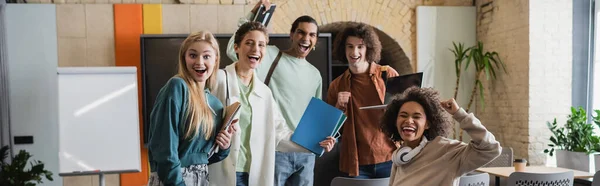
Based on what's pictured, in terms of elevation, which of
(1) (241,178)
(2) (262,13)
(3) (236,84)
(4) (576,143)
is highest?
(2) (262,13)

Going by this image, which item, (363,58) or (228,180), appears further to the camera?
(363,58)

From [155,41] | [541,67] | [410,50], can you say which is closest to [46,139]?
[155,41]

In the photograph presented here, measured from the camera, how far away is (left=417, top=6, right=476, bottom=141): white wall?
7.58 metres

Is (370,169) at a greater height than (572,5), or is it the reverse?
(572,5)

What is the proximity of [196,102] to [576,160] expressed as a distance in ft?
15.6

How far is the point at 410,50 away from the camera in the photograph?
25.1ft

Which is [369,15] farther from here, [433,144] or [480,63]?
[433,144]

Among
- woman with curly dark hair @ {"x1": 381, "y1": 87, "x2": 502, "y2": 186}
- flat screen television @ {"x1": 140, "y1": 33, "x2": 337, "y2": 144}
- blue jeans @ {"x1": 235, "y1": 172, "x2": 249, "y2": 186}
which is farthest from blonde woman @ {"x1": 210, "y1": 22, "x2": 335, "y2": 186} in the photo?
flat screen television @ {"x1": 140, "y1": 33, "x2": 337, "y2": 144}

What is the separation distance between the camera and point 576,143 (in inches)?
244

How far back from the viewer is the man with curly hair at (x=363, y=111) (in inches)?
151

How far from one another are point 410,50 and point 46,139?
14.2 ft

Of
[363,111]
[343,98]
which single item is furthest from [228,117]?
[363,111]

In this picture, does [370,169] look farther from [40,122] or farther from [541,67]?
[40,122]

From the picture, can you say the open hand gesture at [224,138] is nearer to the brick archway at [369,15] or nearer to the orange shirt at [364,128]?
the orange shirt at [364,128]
